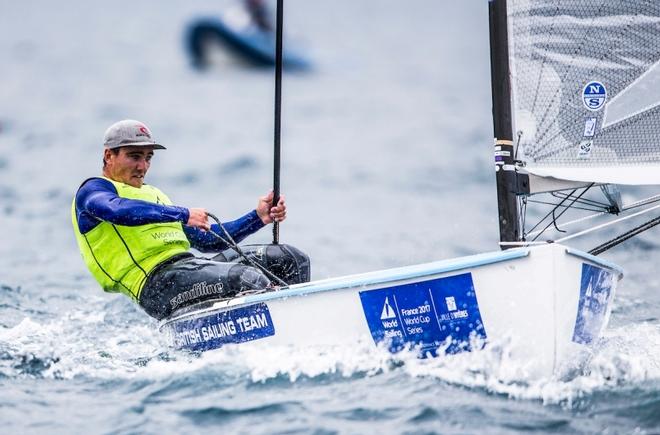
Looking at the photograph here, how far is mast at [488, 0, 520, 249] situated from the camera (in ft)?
15.4

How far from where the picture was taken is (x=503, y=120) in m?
4.70

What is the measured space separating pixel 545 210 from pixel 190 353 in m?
6.69

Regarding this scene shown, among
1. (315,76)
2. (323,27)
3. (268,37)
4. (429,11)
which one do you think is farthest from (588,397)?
(429,11)

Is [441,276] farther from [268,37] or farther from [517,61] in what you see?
[268,37]

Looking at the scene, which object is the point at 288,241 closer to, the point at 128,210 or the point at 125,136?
the point at 125,136

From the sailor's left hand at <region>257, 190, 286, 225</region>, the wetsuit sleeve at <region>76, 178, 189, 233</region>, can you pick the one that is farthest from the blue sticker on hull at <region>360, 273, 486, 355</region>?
the sailor's left hand at <region>257, 190, 286, 225</region>

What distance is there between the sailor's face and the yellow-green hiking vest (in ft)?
0.15

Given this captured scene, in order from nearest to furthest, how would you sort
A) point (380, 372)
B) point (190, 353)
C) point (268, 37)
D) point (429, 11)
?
1. point (380, 372)
2. point (190, 353)
3. point (268, 37)
4. point (429, 11)

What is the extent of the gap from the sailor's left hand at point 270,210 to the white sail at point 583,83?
4.37 ft

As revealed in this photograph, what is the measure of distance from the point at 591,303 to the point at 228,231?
6.47 feet

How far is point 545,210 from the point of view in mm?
11062

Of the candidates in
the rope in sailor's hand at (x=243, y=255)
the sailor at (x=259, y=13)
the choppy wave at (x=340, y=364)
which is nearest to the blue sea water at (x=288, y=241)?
the choppy wave at (x=340, y=364)

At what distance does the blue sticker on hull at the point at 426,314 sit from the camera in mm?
4371

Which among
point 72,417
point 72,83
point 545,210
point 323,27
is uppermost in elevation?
point 323,27
